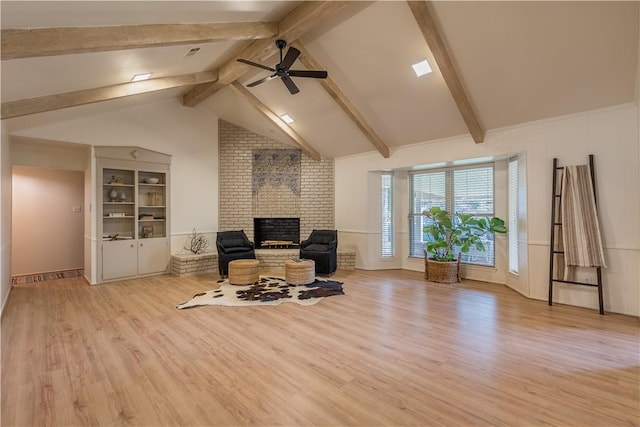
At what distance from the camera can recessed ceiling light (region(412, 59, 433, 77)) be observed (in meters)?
4.14

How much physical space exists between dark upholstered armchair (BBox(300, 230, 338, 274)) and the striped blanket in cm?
369

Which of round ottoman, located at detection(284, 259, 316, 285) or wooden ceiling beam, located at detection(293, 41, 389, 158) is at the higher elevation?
wooden ceiling beam, located at detection(293, 41, 389, 158)

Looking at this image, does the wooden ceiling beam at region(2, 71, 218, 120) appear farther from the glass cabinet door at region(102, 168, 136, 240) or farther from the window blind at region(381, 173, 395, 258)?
the window blind at region(381, 173, 395, 258)

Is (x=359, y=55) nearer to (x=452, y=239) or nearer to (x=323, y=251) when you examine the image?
(x=323, y=251)

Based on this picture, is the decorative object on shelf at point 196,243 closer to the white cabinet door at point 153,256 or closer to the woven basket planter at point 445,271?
the white cabinet door at point 153,256

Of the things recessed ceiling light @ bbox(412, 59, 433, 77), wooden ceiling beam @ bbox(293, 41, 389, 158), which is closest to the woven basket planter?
wooden ceiling beam @ bbox(293, 41, 389, 158)

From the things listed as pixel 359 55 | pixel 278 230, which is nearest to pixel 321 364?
pixel 359 55

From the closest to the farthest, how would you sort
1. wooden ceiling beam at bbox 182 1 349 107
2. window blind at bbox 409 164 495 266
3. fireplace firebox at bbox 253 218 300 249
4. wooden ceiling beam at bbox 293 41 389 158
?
1. wooden ceiling beam at bbox 182 1 349 107
2. wooden ceiling beam at bbox 293 41 389 158
3. window blind at bbox 409 164 495 266
4. fireplace firebox at bbox 253 218 300 249

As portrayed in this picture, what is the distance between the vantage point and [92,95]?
432 cm

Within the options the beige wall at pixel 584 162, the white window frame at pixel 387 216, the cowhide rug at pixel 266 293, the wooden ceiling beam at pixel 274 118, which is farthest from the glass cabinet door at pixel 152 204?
the beige wall at pixel 584 162

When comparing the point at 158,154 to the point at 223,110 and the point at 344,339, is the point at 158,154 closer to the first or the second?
the point at 223,110

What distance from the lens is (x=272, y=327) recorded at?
3488 millimetres

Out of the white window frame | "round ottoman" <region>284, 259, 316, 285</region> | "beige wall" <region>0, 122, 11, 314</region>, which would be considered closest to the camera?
"beige wall" <region>0, 122, 11, 314</region>

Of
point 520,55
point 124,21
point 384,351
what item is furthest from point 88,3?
point 520,55
